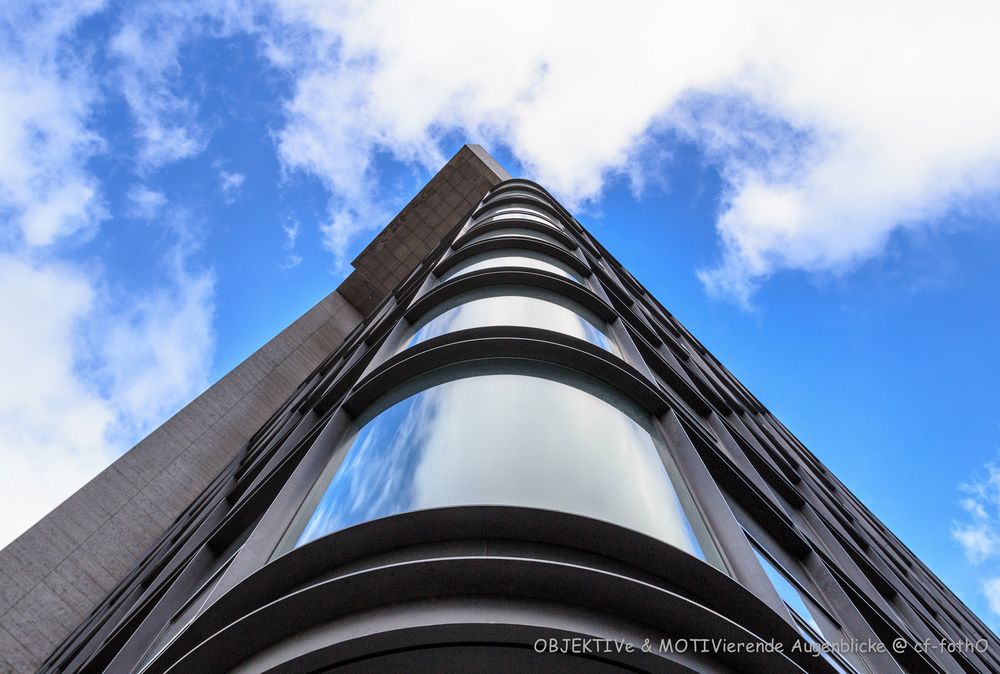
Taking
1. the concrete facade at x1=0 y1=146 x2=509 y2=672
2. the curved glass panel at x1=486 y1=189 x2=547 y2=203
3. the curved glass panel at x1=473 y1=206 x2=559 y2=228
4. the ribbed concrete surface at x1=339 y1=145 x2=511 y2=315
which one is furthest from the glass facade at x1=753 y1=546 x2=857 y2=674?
the ribbed concrete surface at x1=339 y1=145 x2=511 y2=315

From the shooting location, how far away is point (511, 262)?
40.2 feet

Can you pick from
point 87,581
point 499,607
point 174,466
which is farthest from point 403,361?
point 174,466

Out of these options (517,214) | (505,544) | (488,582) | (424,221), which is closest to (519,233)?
(517,214)

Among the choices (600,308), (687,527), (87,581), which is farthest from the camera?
(87,581)

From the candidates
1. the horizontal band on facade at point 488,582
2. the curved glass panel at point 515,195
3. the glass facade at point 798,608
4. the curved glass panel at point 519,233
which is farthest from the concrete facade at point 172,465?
the glass facade at point 798,608

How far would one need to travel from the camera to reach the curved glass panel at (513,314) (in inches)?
347

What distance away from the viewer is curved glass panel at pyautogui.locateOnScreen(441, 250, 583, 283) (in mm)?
12383

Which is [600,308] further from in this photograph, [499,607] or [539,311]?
[499,607]

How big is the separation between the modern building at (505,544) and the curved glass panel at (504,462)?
3 cm

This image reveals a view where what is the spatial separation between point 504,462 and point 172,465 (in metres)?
16.4

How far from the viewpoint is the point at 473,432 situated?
568 centimetres

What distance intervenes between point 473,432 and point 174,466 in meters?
15.9

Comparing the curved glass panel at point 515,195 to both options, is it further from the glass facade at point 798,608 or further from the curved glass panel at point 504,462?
the glass facade at point 798,608

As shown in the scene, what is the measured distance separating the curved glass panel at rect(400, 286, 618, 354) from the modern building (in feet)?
0.18
